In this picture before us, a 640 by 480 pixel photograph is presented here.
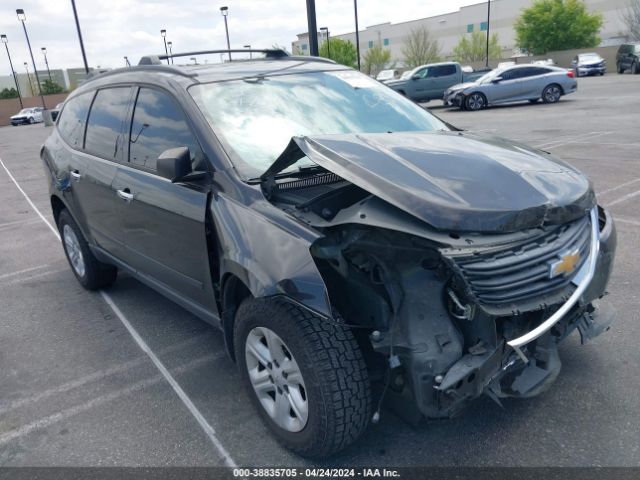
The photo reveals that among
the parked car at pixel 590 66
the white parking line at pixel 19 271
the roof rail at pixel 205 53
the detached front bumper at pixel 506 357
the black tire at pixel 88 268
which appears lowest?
the parked car at pixel 590 66

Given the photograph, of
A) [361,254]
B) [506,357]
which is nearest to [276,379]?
[361,254]

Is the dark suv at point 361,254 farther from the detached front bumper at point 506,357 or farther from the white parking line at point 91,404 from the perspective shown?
the white parking line at point 91,404

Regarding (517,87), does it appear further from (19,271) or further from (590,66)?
(590,66)

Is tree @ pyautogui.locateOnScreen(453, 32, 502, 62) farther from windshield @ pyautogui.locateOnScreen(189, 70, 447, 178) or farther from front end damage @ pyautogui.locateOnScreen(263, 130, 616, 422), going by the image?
front end damage @ pyautogui.locateOnScreen(263, 130, 616, 422)

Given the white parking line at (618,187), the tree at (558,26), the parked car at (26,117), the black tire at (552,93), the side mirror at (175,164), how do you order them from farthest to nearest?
the tree at (558,26)
the parked car at (26,117)
the black tire at (552,93)
the white parking line at (618,187)
the side mirror at (175,164)

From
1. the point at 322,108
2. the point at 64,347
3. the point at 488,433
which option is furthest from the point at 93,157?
the point at 488,433

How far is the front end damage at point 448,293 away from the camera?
7.14 ft

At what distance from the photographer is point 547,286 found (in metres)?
2.27

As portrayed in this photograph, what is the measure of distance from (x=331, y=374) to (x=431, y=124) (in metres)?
2.19

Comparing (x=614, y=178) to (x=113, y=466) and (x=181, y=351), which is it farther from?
(x=113, y=466)

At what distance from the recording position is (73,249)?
17.3ft

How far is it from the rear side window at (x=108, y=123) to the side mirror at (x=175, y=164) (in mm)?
1093

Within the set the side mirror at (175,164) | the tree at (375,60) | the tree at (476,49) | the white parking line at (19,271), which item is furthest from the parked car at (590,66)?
the side mirror at (175,164)

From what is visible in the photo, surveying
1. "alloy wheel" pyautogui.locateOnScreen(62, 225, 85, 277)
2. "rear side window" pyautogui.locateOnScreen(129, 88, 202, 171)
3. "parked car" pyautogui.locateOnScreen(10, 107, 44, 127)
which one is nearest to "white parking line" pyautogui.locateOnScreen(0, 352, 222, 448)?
"rear side window" pyautogui.locateOnScreen(129, 88, 202, 171)
